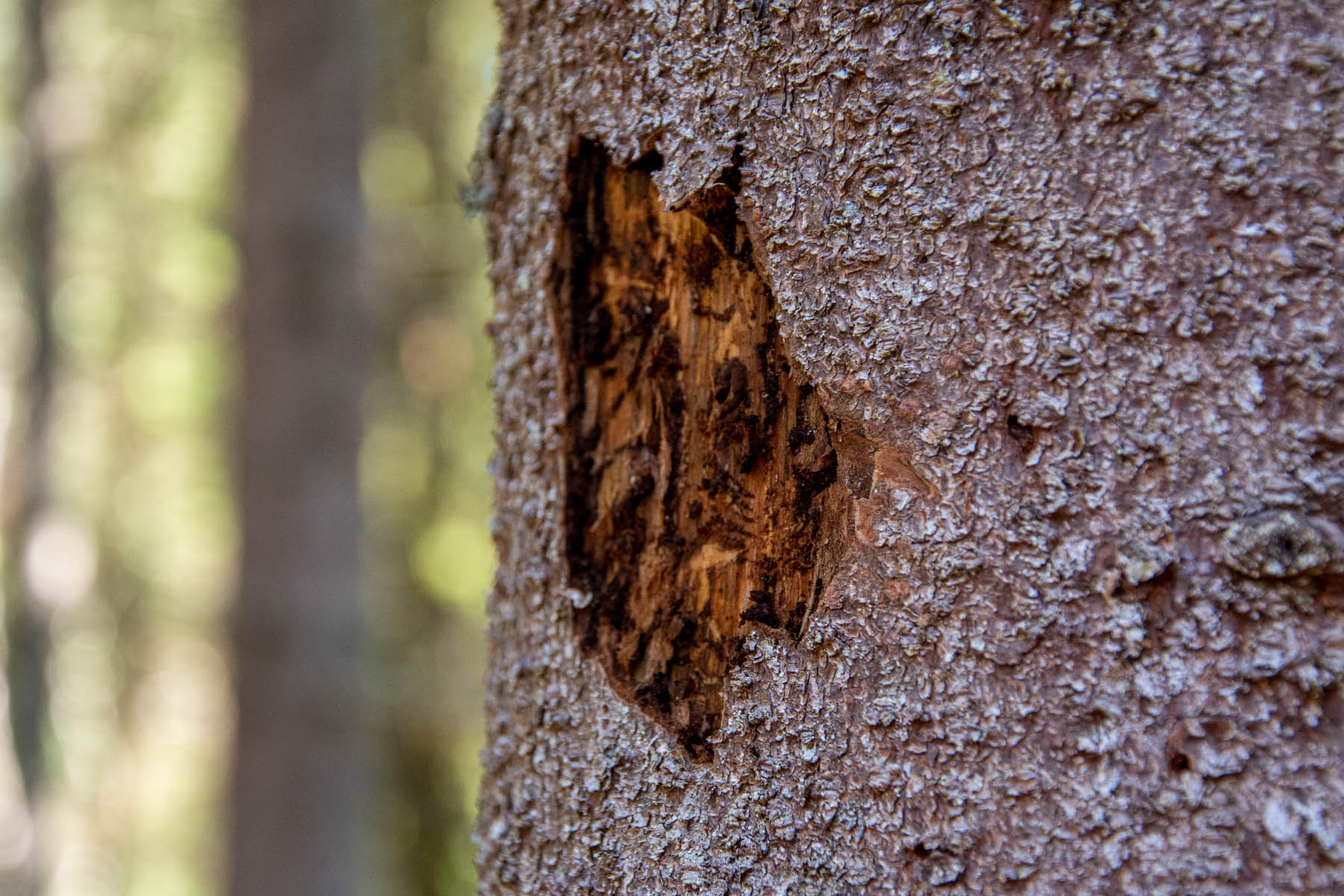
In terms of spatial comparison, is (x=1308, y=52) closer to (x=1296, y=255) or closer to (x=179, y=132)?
(x=1296, y=255)

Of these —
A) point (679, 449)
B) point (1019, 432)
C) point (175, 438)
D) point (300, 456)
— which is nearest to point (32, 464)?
point (300, 456)

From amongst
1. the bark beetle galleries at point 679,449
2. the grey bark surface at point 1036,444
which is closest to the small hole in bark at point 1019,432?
the grey bark surface at point 1036,444

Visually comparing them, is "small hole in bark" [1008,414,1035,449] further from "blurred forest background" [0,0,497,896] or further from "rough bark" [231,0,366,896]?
"rough bark" [231,0,366,896]

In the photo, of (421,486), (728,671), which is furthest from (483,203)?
(421,486)

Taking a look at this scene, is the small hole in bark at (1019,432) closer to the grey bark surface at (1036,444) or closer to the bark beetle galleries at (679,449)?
the grey bark surface at (1036,444)

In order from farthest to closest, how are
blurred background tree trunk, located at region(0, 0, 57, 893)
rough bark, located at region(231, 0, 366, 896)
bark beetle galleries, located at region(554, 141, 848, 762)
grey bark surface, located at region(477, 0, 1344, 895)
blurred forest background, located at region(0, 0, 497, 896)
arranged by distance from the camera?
blurred forest background, located at region(0, 0, 497, 896) → blurred background tree trunk, located at region(0, 0, 57, 893) → rough bark, located at region(231, 0, 366, 896) → bark beetle galleries, located at region(554, 141, 848, 762) → grey bark surface, located at region(477, 0, 1344, 895)

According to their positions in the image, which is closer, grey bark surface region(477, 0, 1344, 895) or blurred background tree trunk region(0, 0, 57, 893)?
grey bark surface region(477, 0, 1344, 895)

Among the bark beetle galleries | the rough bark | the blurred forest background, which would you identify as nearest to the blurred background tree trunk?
the blurred forest background
